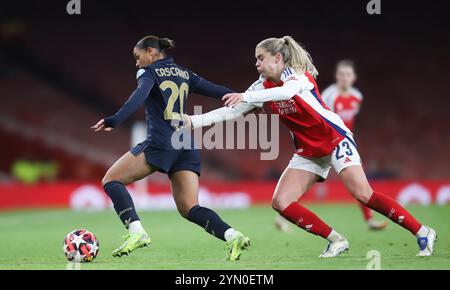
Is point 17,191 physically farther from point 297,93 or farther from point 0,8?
point 297,93

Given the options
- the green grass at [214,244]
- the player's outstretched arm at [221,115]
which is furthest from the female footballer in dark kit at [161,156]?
the green grass at [214,244]

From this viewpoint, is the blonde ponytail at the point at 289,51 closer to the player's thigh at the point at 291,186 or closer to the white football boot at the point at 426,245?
the player's thigh at the point at 291,186

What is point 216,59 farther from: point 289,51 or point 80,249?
point 80,249

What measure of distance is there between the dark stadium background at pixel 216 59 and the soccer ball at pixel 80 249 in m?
14.4

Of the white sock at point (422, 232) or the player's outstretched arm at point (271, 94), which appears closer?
the player's outstretched arm at point (271, 94)

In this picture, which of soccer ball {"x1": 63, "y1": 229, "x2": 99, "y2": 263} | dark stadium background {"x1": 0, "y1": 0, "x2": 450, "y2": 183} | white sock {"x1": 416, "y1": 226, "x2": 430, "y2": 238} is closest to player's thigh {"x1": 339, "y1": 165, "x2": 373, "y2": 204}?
white sock {"x1": 416, "y1": 226, "x2": 430, "y2": 238}

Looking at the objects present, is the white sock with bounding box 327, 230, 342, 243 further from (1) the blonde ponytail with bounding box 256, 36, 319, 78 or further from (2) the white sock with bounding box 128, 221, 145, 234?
(2) the white sock with bounding box 128, 221, 145, 234

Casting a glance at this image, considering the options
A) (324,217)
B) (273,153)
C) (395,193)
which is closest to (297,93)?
(324,217)

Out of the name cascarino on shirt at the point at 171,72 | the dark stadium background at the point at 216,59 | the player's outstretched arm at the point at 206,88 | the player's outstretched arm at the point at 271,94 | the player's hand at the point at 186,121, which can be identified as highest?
the dark stadium background at the point at 216,59

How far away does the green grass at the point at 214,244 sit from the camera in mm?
6090

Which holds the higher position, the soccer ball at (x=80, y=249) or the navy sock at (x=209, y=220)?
the navy sock at (x=209, y=220)

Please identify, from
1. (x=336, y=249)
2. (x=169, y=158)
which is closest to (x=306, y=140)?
(x=336, y=249)

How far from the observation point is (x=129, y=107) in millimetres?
6082

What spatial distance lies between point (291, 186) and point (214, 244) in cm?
193
